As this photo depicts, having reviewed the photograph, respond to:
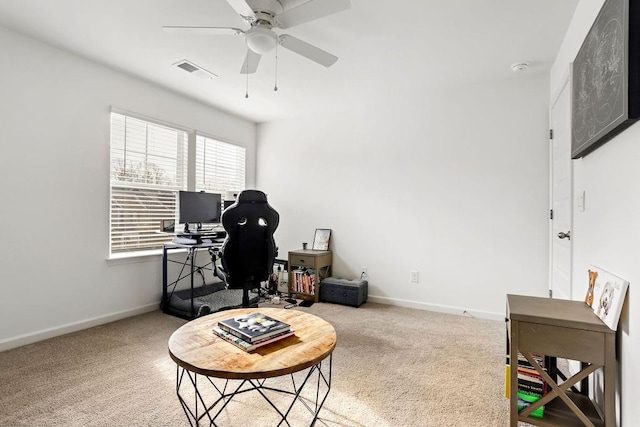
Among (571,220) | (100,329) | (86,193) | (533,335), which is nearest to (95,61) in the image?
(86,193)

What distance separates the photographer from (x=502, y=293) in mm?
3373

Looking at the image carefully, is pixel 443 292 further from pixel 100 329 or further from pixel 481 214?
pixel 100 329

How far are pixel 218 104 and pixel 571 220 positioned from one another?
3.87 meters

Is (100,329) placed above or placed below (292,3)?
below

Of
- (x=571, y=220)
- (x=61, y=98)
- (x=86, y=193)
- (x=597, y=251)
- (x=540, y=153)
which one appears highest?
(x=61, y=98)

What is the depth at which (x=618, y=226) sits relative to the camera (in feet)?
4.63

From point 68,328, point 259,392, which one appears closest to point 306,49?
point 259,392

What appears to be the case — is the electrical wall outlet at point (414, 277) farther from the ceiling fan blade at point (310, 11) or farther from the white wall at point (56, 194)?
the white wall at point (56, 194)

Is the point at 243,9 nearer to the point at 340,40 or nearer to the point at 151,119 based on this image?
the point at 340,40

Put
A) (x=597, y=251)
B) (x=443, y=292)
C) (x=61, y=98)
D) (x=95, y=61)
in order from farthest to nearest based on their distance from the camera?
(x=443, y=292) → (x=95, y=61) → (x=61, y=98) → (x=597, y=251)

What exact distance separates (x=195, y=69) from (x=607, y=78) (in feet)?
10.2

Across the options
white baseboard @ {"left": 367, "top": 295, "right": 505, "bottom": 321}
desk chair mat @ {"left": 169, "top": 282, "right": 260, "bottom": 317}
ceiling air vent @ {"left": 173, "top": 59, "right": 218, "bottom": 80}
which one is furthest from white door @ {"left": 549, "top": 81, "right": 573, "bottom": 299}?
ceiling air vent @ {"left": 173, "top": 59, "right": 218, "bottom": 80}

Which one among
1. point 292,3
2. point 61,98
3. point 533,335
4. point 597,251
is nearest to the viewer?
point 533,335

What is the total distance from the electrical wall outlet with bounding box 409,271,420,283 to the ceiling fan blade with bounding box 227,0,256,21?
2.97 meters
